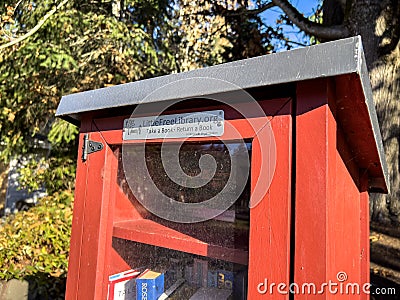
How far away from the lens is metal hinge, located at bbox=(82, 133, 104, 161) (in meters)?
1.37

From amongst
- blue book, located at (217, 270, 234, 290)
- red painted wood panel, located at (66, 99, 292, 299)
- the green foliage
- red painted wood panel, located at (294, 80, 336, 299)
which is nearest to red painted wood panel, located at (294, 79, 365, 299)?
red painted wood panel, located at (294, 80, 336, 299)

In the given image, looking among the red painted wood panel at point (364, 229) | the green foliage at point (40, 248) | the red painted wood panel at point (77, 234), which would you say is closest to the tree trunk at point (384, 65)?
the red painted wood panel at point (364, 229)

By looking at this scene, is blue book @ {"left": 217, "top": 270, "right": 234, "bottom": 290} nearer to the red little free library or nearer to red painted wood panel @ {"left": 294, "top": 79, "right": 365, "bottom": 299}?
the red little free library

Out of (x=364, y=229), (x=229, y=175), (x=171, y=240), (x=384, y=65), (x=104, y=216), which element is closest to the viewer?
(x=229, y=175)

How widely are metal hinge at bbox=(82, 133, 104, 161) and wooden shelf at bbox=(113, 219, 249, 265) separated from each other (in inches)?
11.9

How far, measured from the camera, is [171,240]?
47.7 inches

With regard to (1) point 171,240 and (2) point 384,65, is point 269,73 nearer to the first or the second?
(1) point 171,240

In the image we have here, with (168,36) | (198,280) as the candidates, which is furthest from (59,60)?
(198,280)

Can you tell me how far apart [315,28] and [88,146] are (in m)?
3.47

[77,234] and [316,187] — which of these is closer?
[316,187]

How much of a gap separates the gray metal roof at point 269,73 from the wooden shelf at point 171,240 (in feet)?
1.53

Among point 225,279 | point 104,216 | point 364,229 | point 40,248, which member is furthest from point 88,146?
Answer: point 40,248

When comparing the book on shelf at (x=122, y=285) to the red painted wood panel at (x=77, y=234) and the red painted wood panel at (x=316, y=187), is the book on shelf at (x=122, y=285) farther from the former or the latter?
the red painted wood panel at (x=316, y=187)

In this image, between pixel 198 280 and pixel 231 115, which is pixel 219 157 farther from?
pixel 198 280
